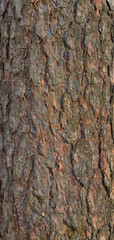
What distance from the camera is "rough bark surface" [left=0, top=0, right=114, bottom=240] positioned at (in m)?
1.58

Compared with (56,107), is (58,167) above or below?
below

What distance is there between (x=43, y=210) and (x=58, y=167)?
250 mm

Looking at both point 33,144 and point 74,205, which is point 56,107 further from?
point 74,205

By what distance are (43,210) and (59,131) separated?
0.45 meters

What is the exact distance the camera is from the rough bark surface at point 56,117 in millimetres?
1579

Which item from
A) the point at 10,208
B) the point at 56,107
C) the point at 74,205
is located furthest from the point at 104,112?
the point at 10,208

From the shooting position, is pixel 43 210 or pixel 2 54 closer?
pixel 43 210

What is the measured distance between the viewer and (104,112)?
1.66 m

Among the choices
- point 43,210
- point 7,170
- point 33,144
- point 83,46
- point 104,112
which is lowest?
point 43,210

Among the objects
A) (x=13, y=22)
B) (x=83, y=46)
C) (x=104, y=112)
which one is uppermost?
(x=13, y=22)

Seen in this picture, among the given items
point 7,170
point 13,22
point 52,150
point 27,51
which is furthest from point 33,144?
point 13,22

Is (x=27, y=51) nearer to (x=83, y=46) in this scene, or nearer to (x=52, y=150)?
(x=83, y=46)

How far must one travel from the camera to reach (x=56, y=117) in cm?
159

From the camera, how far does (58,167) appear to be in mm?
1594
